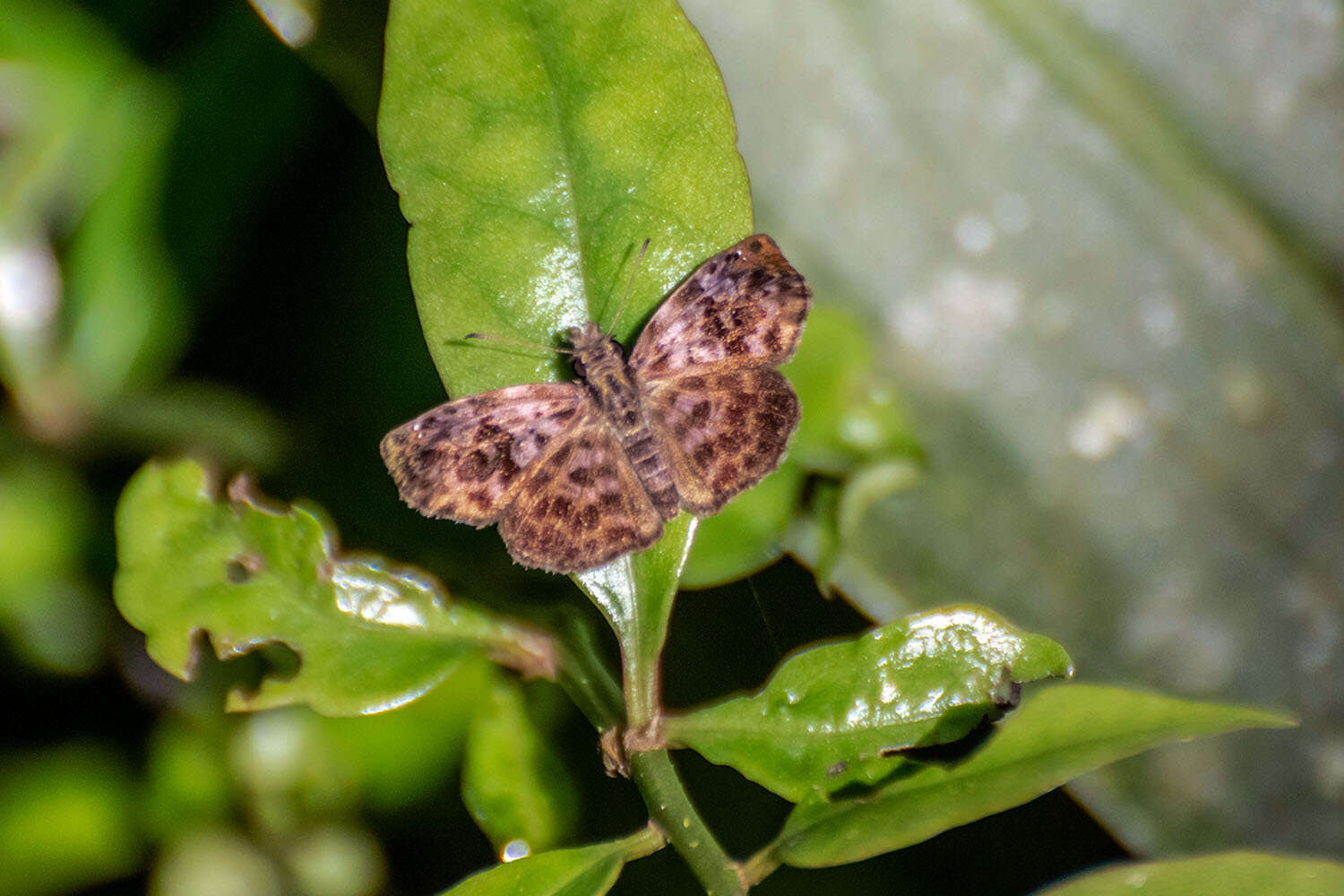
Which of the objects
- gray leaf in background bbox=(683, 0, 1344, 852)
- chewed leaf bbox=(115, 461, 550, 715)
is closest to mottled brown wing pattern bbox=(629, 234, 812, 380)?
gray leaf in background bbox=(683, 0, 1344, 852)

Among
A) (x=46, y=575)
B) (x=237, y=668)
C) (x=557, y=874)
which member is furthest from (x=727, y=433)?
(x=46, y=575)

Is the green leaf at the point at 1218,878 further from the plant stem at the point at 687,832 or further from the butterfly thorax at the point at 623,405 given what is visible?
the butterfly thorax at the point at 623,405

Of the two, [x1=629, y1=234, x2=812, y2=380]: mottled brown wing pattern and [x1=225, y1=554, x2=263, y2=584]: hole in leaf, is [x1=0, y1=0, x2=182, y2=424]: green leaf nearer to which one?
[x1=225, y1=554, x2=263, y2=584]: hole in leaf

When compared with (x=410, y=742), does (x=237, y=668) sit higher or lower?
higher

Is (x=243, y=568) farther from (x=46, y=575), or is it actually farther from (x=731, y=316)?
(x=46, y=575)

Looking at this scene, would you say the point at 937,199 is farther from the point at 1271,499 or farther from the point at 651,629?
the point at 651,629

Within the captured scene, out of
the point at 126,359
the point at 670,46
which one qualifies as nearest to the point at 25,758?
the point at 126,359

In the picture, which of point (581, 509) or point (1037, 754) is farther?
point (581, 509)
